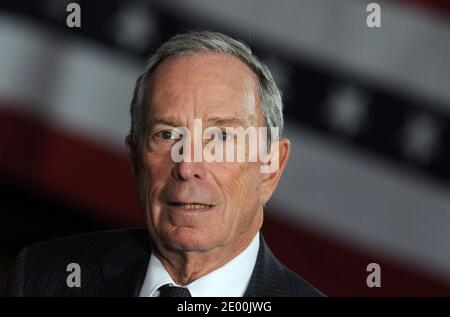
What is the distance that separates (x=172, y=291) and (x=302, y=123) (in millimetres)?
1034

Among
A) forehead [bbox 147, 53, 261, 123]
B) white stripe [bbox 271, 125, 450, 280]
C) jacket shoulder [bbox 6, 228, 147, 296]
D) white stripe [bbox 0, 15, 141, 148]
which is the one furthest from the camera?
white stripe [bbox 0, 15, 141, 148]

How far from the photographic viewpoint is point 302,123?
79.6 inches

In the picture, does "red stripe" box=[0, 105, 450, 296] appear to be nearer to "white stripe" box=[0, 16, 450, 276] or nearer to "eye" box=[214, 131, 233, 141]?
"white stripe" box=[0, 16, 450, 276]

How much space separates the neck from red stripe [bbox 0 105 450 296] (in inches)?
36.3

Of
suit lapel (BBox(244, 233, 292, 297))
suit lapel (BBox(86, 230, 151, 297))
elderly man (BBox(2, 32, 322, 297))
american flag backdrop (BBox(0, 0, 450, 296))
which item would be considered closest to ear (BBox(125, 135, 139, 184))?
elderly man (BBox(2, 32, 322, 297))

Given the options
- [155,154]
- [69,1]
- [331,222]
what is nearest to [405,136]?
[331,222]

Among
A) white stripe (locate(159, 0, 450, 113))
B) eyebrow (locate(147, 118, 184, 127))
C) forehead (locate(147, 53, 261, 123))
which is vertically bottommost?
eyebrow (locate(147, 118, 184, 127))

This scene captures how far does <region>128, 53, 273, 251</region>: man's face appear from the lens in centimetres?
103

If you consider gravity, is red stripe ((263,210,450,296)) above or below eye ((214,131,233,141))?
below

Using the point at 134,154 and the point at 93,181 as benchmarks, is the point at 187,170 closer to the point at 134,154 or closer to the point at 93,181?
the point at 134,154

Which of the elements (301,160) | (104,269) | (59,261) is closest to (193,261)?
(104,269)

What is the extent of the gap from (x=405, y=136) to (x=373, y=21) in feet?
1.07

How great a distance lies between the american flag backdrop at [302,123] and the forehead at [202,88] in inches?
35.8
